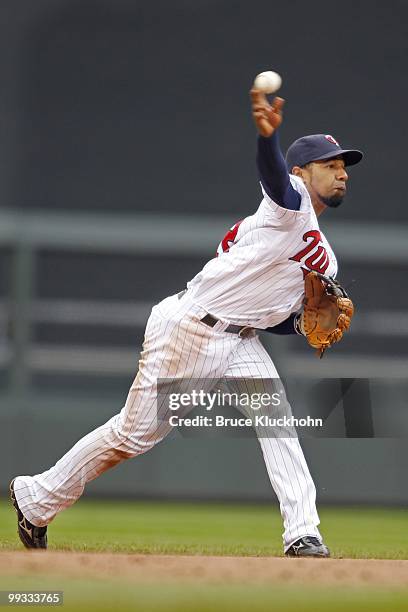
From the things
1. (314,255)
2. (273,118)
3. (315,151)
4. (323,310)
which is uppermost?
(315,151)

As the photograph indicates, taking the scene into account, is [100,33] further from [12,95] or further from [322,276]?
[322,276]

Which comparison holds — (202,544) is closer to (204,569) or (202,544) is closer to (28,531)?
(28,531)

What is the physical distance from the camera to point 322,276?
330cm

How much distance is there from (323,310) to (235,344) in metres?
0.25

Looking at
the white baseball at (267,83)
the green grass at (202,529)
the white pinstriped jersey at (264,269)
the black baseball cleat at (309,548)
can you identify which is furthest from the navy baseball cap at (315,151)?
the green grass at (202,529)

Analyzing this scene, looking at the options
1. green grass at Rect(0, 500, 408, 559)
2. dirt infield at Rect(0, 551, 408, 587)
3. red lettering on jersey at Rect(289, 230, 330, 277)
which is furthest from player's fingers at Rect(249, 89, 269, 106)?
green grass at Rect(0, 500, 408, 559)

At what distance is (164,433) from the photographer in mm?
3336

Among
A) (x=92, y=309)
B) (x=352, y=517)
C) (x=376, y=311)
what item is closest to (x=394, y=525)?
(x=352, y=517)

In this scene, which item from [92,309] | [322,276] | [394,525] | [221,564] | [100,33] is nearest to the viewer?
[221,564]

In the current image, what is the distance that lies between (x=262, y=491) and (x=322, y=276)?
9.95 ft

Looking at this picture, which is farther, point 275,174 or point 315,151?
point 315,151

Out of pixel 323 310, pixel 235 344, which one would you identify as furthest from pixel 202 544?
pixel 323 310

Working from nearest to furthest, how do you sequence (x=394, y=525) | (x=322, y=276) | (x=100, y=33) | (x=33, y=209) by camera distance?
1. (x=322, y=276)
2. (x=394, y=525)
3. (x=33, y=209)
4. (x=100, y=33)

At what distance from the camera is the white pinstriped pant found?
3.27m
